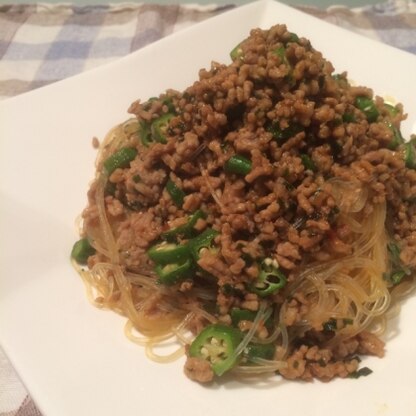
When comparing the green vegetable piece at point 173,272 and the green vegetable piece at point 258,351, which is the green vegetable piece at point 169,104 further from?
the green vegetable piece at point 258,351

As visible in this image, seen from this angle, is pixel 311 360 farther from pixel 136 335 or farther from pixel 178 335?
pixel 136 335

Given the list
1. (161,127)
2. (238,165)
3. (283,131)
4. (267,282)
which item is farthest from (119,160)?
(267,282)

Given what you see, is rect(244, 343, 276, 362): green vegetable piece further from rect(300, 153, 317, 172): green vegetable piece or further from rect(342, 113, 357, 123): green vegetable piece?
rect(342, 113, 357, 123): green vegetable piece

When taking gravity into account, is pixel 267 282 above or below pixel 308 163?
below

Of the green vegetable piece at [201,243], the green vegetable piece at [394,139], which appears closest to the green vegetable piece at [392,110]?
the green vegetable piece at [394,139]

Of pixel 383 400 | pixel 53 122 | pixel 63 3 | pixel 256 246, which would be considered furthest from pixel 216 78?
pixel 63 3

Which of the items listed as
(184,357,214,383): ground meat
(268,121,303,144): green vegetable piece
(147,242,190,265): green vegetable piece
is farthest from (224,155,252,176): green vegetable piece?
(184,357,214,383): ground meat

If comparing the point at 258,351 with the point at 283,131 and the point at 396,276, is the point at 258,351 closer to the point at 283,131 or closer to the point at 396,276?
the point at 396,276
